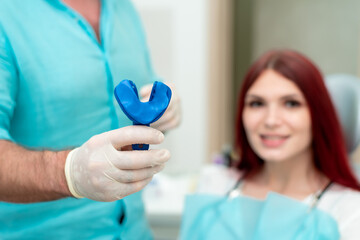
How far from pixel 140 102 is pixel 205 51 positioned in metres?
1.90

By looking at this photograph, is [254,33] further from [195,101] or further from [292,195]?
[292,195]

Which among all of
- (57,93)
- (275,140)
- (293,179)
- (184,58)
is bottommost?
(293,179)

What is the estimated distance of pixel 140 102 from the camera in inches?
25.2

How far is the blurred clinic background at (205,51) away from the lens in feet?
6.75

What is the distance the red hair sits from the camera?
1.31 metres

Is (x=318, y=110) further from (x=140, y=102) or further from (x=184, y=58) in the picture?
(x=184, y=58)

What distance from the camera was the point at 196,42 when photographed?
2486mm

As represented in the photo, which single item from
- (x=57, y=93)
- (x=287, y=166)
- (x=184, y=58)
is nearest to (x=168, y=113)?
(x=57, y=93)

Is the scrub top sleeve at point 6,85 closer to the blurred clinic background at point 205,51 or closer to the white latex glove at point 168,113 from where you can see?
the white latex glove at point 168,113

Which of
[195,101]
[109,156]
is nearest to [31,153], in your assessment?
[109,156]

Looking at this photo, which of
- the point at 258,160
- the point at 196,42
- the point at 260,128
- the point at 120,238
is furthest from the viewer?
the point at 196,42

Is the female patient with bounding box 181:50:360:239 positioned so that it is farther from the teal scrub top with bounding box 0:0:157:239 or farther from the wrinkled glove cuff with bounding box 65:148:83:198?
the wrinkled glove cuff with bounding box 65:148:83:198

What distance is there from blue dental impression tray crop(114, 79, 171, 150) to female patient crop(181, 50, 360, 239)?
69 centimetres

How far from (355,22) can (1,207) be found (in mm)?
2879
